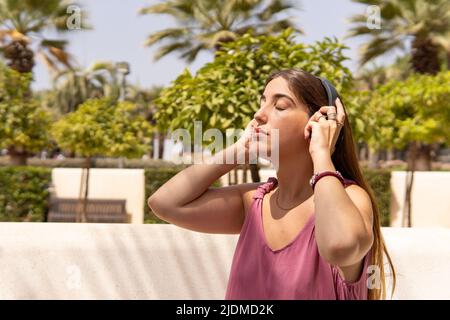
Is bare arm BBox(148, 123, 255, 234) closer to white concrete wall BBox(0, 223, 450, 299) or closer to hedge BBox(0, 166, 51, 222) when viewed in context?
white concrete wall BBox(0, 223, 450, 299)

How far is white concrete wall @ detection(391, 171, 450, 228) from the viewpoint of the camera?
12633 mm

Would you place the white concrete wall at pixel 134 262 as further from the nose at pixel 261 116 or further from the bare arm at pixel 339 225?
the bare arm at pixel 339 225

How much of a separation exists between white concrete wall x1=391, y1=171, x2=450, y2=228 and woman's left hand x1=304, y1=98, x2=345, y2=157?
11.9 metres

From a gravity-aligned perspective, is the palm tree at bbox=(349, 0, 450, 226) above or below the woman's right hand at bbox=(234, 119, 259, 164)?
above

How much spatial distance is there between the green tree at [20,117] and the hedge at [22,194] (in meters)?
0.85

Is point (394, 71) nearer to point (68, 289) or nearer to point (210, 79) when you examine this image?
point (210, 79)

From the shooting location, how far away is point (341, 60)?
805 cm

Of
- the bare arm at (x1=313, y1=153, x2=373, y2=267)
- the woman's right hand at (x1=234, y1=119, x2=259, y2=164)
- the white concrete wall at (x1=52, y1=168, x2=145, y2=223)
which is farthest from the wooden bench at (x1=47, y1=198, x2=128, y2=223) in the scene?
the bare arm at (x1=313, y1=153, x2=373, y2=267)

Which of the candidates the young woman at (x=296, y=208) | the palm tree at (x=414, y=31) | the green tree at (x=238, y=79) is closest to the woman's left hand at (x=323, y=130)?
the young woman at (x=296, y=208)

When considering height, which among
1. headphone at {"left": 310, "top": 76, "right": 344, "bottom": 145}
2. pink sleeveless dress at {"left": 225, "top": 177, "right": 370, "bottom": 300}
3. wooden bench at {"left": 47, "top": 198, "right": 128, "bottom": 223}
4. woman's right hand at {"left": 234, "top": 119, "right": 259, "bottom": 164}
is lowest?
wooden bench at {"left": 47, "top": 198, "right": 128, "bottom": 223}

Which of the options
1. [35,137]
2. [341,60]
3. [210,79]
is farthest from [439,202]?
[35,137]

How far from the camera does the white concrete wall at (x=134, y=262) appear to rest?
3.45 m

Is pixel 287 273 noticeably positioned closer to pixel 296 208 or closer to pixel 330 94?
pixel 296 208
